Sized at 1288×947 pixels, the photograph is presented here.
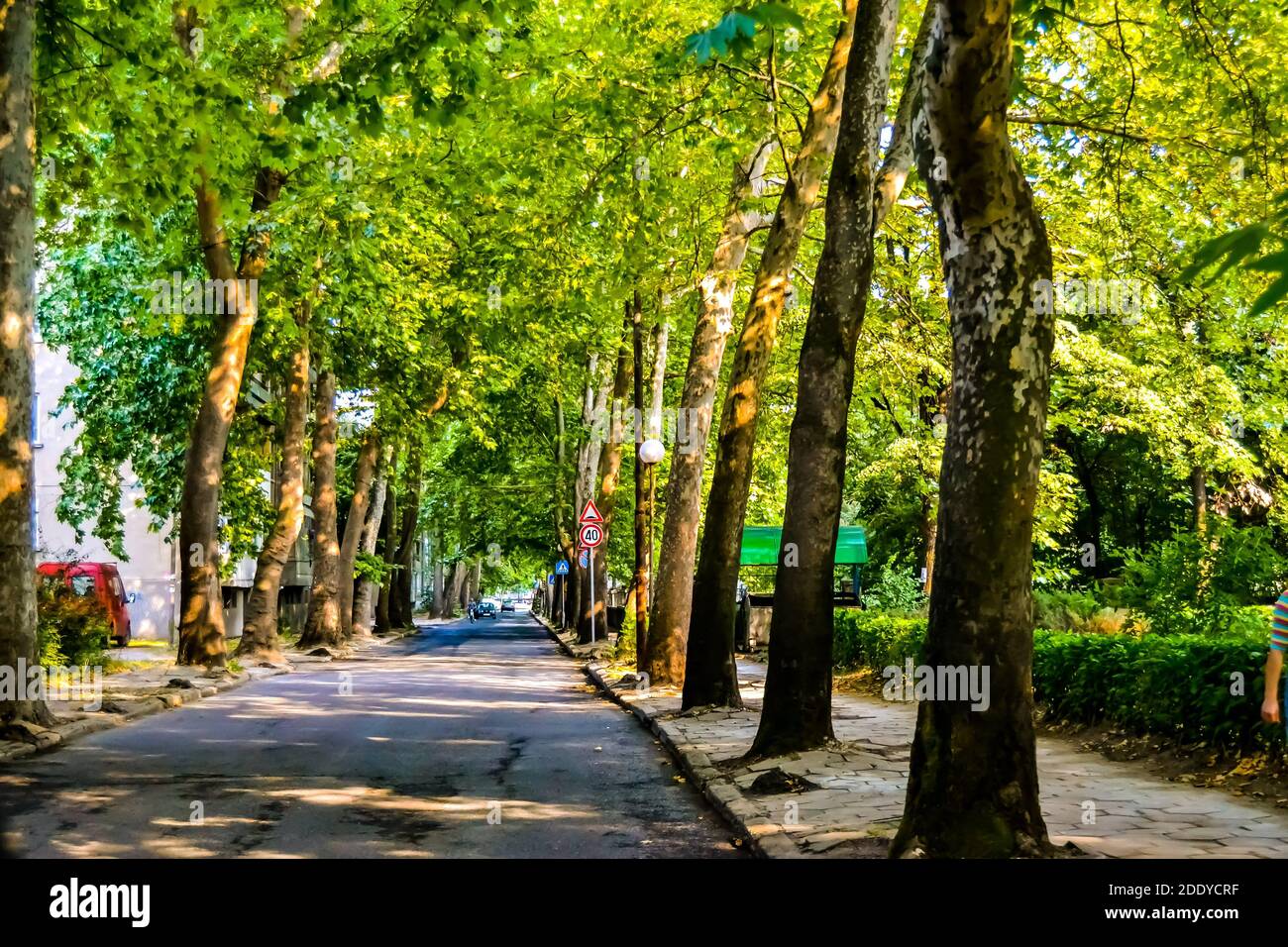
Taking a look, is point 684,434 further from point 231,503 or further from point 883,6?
point 231,503

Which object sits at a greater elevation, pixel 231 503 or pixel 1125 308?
pixel 1125 308

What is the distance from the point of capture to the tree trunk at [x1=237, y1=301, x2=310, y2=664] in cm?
2870

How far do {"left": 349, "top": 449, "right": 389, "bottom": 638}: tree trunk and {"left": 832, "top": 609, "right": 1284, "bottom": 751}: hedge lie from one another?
31.3m

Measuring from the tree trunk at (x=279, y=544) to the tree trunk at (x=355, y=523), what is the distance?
8.79 m

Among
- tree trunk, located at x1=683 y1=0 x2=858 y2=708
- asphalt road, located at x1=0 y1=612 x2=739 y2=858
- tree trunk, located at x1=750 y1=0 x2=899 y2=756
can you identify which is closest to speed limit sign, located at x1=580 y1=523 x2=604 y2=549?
asphalt road, located at x1=0 y1=612 x2=739 y2=858

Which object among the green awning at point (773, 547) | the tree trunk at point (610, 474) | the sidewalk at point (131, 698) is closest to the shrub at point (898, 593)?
the green awning at point (773, 547)

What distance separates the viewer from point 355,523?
39.1 meters

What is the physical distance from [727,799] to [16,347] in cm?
830

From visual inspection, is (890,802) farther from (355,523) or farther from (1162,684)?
(355,523)

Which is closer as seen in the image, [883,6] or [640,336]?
[883,6]

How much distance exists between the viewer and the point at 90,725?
47.0ft

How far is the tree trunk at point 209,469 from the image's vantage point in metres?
23.1
